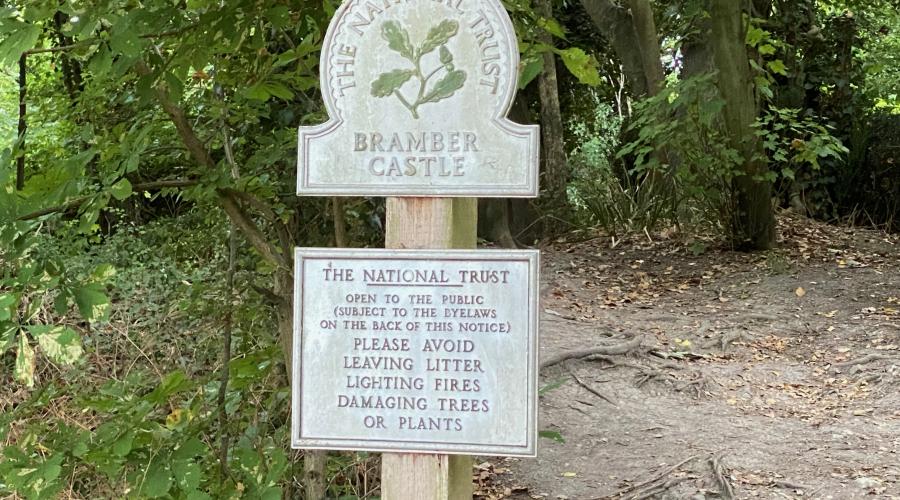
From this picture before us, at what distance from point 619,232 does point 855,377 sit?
14.3 ft

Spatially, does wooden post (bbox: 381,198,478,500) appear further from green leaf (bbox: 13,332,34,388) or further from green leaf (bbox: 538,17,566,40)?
green leaf (bbox: 538,17,566,40)

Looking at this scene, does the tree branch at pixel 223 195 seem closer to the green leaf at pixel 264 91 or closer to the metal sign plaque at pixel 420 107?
the green leaf at pixel 264 91

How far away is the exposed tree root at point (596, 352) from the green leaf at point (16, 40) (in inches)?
163

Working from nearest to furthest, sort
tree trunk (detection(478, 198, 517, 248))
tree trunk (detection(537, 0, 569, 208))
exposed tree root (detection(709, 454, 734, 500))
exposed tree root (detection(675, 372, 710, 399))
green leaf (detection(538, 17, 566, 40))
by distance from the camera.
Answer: green leaf (detection(538, 17, 566, 40))
exposed tree root (detection(709, 454, 734, 500))
exposed tree root (detection(675, 372, 710, 399))
tree trunk (detection(478, 198, 517, 248))
tree trunk (detection(537, 0, 569, 208))

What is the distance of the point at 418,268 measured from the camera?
2.43m

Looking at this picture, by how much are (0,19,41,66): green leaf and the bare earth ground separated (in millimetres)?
2194

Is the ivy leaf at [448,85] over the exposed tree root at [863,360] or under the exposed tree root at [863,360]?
over

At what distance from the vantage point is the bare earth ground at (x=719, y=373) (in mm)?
→ 4637

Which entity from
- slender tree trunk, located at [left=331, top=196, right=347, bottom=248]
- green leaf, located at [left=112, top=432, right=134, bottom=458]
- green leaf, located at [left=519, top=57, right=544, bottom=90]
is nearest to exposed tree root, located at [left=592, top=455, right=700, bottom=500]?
slender tree trunk, located at [left=331, top=196, right=347, bottom=248]

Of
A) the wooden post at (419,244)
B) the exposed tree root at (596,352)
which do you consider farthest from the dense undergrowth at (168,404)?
the exposed tree root at (596,352)

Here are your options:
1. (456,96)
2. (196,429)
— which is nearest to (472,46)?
(456,96)

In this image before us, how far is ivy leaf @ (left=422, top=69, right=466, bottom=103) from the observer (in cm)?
239

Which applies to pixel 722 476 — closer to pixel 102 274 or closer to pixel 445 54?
pixel 445 54

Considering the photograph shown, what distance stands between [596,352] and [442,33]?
432cm
